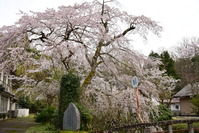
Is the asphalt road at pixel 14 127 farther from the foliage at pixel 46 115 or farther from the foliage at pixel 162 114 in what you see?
the foliage at pixel 162 114

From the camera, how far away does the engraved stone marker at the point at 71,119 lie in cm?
748

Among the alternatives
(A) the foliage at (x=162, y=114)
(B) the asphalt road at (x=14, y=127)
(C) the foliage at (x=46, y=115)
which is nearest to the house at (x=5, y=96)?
(B) the asphalt road at (x=14, y=127)

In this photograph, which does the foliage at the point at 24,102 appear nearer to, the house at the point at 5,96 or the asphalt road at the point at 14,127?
the house at the point at 5,96

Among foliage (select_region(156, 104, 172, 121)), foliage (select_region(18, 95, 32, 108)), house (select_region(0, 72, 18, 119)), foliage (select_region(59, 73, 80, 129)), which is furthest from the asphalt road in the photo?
foliage (select_region(18, 95, 32, 108))

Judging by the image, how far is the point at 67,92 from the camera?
28.3 ft

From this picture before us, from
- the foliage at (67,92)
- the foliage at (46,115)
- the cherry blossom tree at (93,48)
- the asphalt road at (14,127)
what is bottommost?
the asphalt road at (14,127)

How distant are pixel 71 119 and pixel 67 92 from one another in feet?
4.74

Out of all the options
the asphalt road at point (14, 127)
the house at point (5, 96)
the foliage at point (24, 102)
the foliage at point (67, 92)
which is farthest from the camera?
the foliage at point (24, 102)

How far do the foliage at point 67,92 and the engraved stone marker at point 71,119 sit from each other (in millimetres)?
759

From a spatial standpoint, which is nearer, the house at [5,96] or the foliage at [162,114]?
the foliage at [162,114]

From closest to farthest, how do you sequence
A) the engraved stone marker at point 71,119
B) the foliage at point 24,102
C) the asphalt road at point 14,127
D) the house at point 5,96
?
the engraved stone marker at point 71,119 → the asphalt road at point 14,127 → the house at point 5,96 → the foliage at point 24,102

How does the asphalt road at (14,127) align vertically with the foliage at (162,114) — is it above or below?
below

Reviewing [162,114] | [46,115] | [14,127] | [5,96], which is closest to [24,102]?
[5,96]

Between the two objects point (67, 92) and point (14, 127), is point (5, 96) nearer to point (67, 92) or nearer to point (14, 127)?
point (14, 127)
